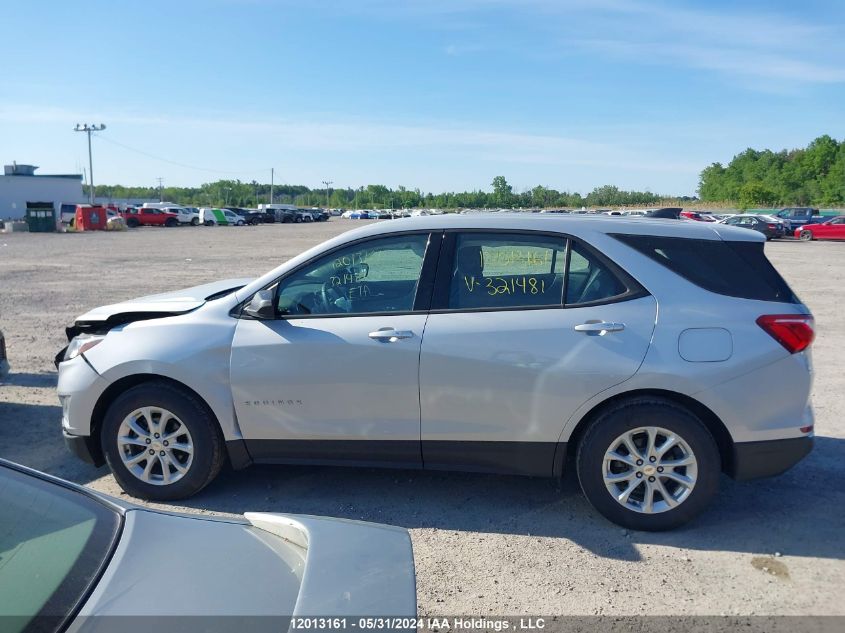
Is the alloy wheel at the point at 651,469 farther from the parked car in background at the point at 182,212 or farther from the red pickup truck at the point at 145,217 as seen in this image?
the parked car in background at the point at 182,212

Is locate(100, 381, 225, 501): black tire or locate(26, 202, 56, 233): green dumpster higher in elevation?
locate(26, 202, 56, 233): green dumpster

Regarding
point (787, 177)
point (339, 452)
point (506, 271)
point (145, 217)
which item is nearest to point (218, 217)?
point (145, 217)

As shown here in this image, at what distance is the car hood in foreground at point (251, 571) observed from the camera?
6.03 ft

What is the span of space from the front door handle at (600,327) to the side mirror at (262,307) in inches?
73.8

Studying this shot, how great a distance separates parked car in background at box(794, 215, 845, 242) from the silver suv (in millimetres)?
39760

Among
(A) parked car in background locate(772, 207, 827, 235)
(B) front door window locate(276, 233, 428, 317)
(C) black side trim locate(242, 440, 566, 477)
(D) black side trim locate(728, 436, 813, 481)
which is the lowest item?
(C) black side trim locate(242, 440, 566, 477)

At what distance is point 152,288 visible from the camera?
1619 cm

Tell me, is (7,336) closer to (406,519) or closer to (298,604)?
(406,519)

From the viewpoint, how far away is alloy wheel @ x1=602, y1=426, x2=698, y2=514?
167 inches

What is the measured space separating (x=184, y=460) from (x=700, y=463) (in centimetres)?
320

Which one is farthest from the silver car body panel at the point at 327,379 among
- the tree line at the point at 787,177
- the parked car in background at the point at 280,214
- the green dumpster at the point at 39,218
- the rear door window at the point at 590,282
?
the tree line at the point at 787,177

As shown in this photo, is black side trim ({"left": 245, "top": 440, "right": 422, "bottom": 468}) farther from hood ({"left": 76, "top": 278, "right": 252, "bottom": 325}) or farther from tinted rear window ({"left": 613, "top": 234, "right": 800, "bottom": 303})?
tinted rear window ({"left": 613, "top": 234, "right": 800, "bottom": 303})

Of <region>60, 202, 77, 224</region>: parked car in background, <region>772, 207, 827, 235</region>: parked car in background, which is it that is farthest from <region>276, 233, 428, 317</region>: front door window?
<region>60, 202, 77, 224</region>: parked car in background

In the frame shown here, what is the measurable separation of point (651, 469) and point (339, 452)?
1879mm
